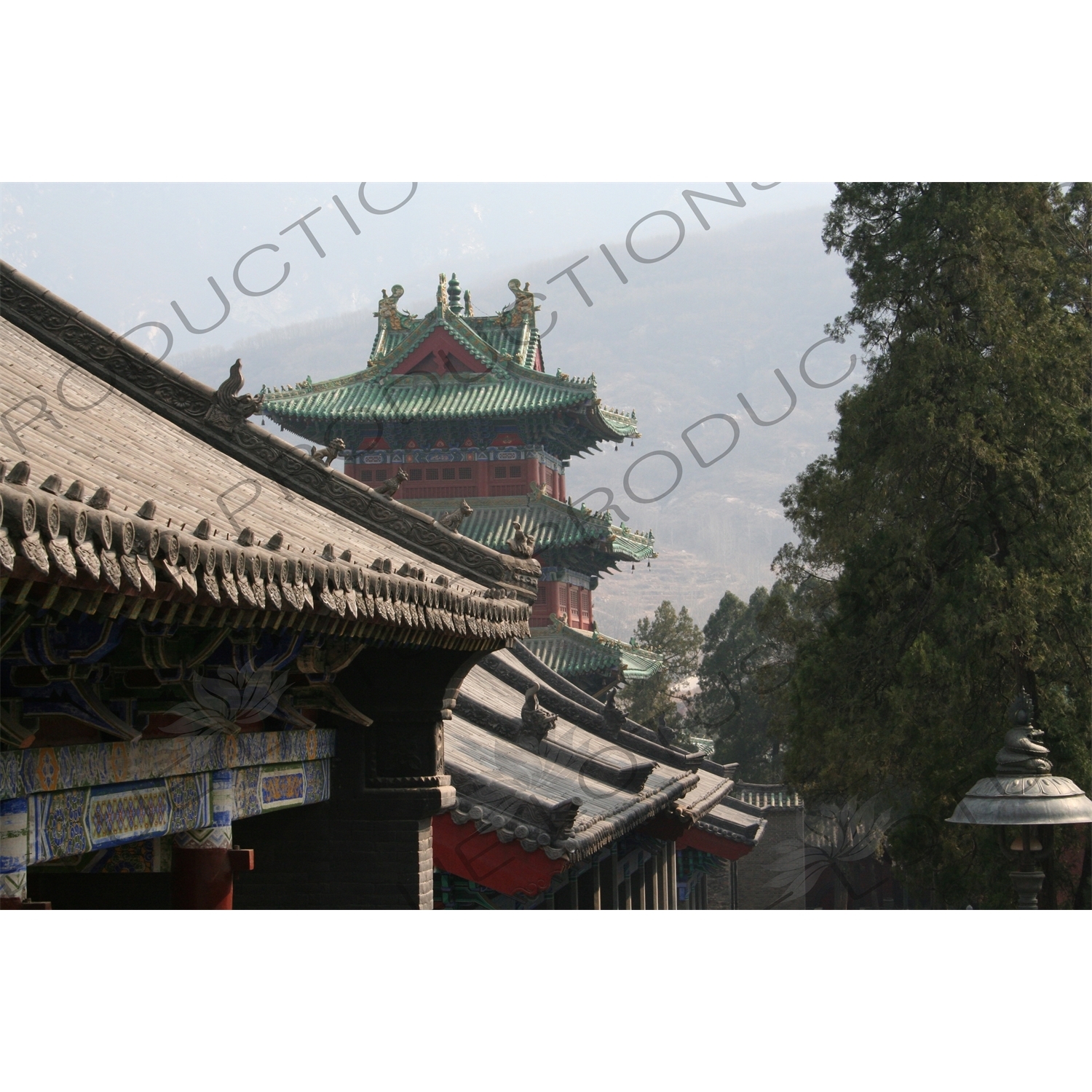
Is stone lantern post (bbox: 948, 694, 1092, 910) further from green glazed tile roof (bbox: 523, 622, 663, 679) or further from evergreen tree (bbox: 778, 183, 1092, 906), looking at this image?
green glazed tile roof (bbox: 523, 622, 663, 679)

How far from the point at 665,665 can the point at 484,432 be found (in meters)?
14.7

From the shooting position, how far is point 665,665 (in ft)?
124

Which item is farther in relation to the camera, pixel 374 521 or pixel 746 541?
pixel 746 541

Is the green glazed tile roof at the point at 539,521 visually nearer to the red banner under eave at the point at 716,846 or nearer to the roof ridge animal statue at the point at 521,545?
the red banner under eave at the point at 716,846

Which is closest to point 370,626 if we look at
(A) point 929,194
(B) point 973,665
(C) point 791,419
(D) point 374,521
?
(D) point 374,521

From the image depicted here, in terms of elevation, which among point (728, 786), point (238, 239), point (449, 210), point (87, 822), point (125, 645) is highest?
point (449, 210)

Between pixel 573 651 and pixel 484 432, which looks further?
pixel 484 432

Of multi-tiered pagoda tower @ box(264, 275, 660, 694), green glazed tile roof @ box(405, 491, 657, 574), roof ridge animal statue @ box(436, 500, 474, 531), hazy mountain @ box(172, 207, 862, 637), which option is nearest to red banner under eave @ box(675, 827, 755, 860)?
multi-tiered pagoda tower @ box(264, 275, 660, 694)

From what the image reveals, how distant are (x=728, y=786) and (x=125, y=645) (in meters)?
15.9

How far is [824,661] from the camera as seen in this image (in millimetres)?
12094

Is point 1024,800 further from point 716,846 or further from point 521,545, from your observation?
point 716,846

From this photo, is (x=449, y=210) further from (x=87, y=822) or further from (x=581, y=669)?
(x=87, y=822)

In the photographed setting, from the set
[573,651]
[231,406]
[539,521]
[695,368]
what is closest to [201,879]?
[231,406]

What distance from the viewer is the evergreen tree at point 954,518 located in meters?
11.1
